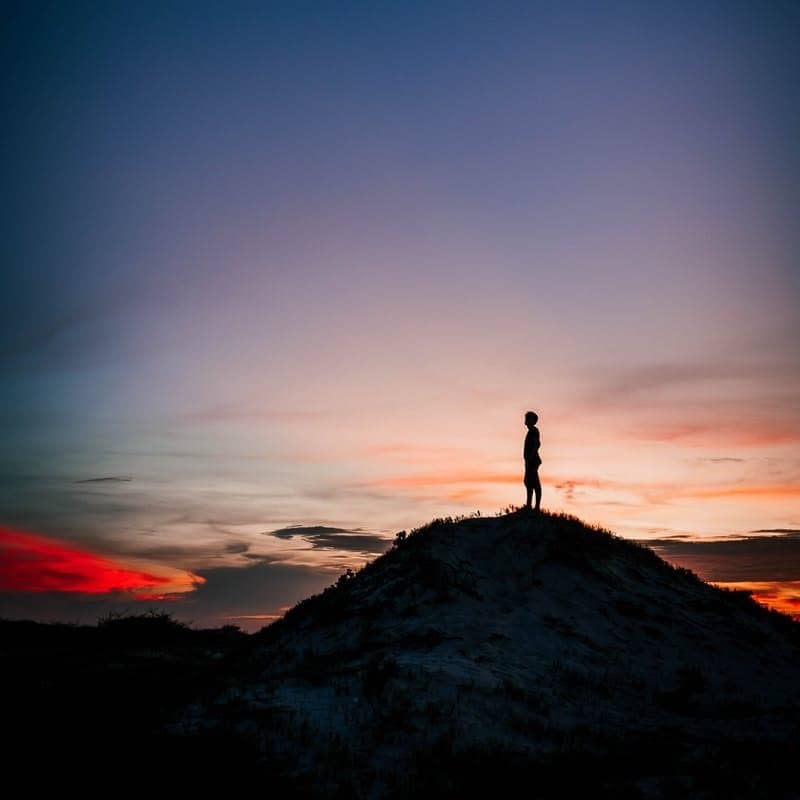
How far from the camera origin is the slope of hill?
9.54 m

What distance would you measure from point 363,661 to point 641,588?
329 inches

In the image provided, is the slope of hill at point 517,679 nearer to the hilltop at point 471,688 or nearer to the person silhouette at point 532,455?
the hilltop at point 471,688

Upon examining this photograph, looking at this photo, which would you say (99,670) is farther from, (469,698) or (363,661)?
(469,698)

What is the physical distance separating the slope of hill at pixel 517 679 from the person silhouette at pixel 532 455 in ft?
3.04

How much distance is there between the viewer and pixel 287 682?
42.8 ft

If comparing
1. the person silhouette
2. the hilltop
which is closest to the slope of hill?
the hilltop

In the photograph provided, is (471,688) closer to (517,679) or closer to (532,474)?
(517,679)

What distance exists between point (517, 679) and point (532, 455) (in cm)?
715

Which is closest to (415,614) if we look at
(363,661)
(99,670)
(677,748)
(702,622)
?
(363,661)

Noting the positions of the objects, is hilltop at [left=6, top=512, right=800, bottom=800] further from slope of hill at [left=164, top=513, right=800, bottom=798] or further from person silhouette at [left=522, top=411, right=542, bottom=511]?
person silhouette at [left=522, top=411, right=542, bottom=511]

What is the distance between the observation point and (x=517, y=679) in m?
12.5

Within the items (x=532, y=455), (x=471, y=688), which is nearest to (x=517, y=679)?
(x=471, y=688)

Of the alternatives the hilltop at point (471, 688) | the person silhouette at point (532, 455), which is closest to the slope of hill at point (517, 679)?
the hilltop at point (471, 688)

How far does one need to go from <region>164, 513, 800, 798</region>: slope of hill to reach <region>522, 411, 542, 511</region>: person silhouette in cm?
93
